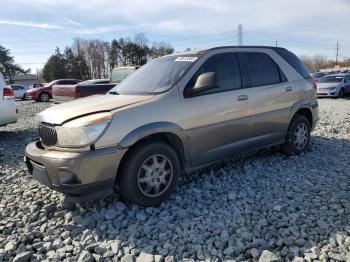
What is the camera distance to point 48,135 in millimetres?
3752

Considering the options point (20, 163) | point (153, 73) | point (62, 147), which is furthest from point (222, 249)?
point (20, 163)

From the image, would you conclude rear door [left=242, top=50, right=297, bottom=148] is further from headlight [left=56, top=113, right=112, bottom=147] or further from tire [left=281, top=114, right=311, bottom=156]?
headlight [left=56, top=113, right=112, bottom=147]

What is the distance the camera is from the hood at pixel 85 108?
12.0 feet

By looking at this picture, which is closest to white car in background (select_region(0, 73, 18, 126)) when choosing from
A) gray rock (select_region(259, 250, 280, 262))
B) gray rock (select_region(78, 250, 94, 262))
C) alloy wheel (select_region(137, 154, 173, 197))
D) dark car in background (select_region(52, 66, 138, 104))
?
dark car in background (select_region(52, 66, 138, 104))

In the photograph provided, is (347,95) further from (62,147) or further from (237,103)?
(62,147)

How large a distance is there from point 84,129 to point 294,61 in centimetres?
402

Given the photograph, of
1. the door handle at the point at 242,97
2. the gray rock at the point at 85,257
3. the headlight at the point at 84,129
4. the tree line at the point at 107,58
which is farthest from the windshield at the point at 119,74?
the tree line at the point at 107,58

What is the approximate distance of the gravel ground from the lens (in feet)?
10.00

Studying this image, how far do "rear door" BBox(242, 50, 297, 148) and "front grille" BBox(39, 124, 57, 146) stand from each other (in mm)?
2680

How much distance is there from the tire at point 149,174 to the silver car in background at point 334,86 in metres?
18.0

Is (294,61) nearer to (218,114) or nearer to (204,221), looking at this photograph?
(218,114)

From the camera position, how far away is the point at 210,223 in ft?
11.5

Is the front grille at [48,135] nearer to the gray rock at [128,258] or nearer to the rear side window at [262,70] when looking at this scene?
the gray rock at [128,258]

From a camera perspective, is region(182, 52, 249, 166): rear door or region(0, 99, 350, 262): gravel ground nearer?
region(0, 99, 350, 262): gravel ground
